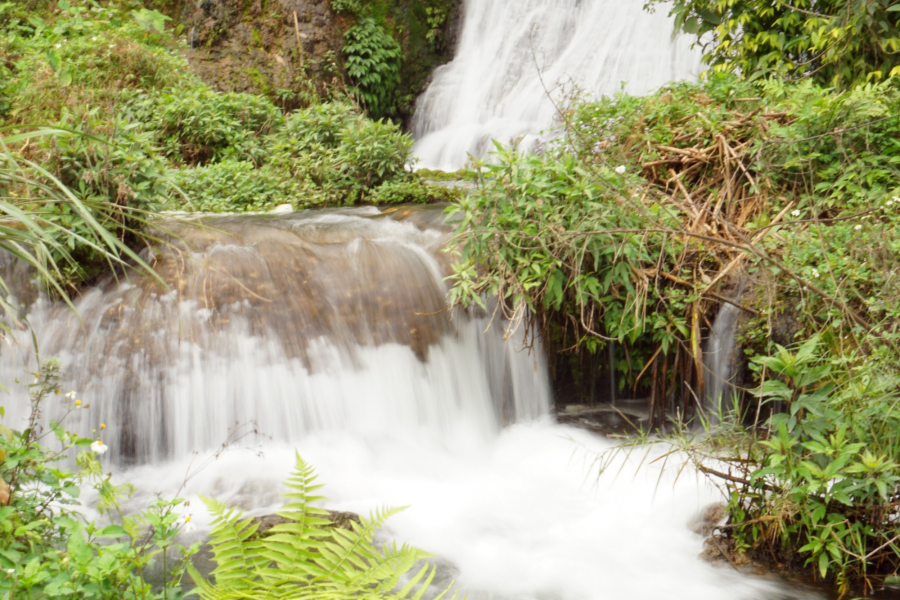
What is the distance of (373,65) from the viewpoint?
11.8 meters

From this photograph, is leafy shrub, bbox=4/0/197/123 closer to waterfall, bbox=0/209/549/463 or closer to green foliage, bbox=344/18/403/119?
green foliage, bbox=344/18/403/119

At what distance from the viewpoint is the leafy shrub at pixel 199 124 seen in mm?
8680

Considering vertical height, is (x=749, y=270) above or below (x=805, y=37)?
below

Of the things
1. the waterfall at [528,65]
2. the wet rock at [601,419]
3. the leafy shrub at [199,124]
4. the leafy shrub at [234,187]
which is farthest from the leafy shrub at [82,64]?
the wet rock at [601,419]

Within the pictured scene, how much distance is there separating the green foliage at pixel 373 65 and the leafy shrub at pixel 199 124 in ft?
9.64

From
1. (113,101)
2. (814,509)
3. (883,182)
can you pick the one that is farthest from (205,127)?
(814,509)

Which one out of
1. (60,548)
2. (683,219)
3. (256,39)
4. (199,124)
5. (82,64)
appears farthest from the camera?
(256,39)

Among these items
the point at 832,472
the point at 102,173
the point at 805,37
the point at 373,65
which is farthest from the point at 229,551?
the point at 373,65

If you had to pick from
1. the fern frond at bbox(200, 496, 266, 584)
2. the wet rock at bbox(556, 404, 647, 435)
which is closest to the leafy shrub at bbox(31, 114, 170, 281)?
the fern frond at bbox(200, 496, 266, 584)

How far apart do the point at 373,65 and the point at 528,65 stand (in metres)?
2.52

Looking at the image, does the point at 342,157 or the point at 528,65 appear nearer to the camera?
the point at 342,157

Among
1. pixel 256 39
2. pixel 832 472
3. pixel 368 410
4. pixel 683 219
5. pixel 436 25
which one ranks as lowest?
pixel 368 410

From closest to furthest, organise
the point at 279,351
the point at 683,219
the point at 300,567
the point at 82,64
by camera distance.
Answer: the point at 300,567 < the point at 279,351 < the point at 683,219 < the point at 82,64

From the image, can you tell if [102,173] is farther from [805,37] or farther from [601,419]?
[805,37]
